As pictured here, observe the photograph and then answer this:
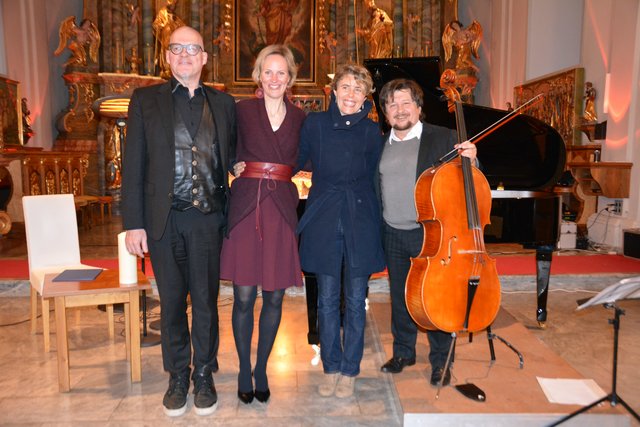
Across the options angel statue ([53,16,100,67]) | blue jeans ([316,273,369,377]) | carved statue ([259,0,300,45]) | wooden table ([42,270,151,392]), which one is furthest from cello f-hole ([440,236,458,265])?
angel statue ([53,16,100,67])

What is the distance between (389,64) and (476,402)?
2171mm

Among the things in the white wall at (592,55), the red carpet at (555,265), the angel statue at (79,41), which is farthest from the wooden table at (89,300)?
the angel statue at (79,41)

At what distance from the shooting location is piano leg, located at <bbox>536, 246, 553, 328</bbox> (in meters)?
3.61

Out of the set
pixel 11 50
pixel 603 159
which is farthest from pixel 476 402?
pixel 11 50

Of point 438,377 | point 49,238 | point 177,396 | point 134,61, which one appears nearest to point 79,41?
point 134,61

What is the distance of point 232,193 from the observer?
2463 millimetres

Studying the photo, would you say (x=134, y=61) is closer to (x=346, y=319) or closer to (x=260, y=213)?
(x=260, y=213)

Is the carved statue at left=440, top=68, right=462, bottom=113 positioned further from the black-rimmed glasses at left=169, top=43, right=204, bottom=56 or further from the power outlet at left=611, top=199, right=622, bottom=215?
the power outlet at left=611, top=199, right=622, bottom=215

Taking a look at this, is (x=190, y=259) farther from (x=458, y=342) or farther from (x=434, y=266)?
(x=458, y=342)

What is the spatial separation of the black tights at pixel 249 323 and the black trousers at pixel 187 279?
0.41 feet

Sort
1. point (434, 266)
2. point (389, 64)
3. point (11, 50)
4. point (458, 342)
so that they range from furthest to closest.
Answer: point (11, 50), point (389, 64), point (458, 342), point (434, 266)

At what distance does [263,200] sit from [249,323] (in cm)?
57

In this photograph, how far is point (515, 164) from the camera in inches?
169

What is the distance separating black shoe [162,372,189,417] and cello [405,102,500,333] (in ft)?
3.58
